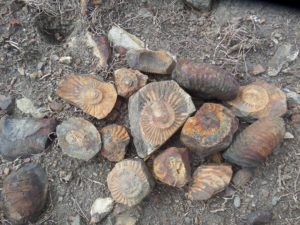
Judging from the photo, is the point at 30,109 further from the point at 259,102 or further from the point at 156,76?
the point at 259,102

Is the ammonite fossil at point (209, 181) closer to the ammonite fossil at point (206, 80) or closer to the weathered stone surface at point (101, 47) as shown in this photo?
the ammonite fossil at point (206, 80)

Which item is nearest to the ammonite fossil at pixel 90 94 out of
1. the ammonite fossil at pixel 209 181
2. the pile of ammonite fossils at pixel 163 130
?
the pile of ammonite fossils at pixel 163 130

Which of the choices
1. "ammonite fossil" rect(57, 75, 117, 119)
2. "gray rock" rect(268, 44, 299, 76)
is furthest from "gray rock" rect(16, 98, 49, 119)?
"gray rock" rect(268, 44, 299, 76)

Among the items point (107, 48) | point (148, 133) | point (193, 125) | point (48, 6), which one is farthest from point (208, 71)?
point (48, 6)

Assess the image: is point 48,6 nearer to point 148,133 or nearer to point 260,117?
point 148,133

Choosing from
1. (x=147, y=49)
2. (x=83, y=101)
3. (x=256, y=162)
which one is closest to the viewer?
(x=256, y=162)

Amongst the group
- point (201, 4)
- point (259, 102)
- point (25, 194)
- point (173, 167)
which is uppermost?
point (201, 4)

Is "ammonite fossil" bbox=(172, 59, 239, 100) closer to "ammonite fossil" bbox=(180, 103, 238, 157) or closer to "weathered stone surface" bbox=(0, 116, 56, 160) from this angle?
"ammonite fossil" bbox=(180, 103, 238, 157)

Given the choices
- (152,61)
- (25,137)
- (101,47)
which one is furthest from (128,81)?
(25,137)
